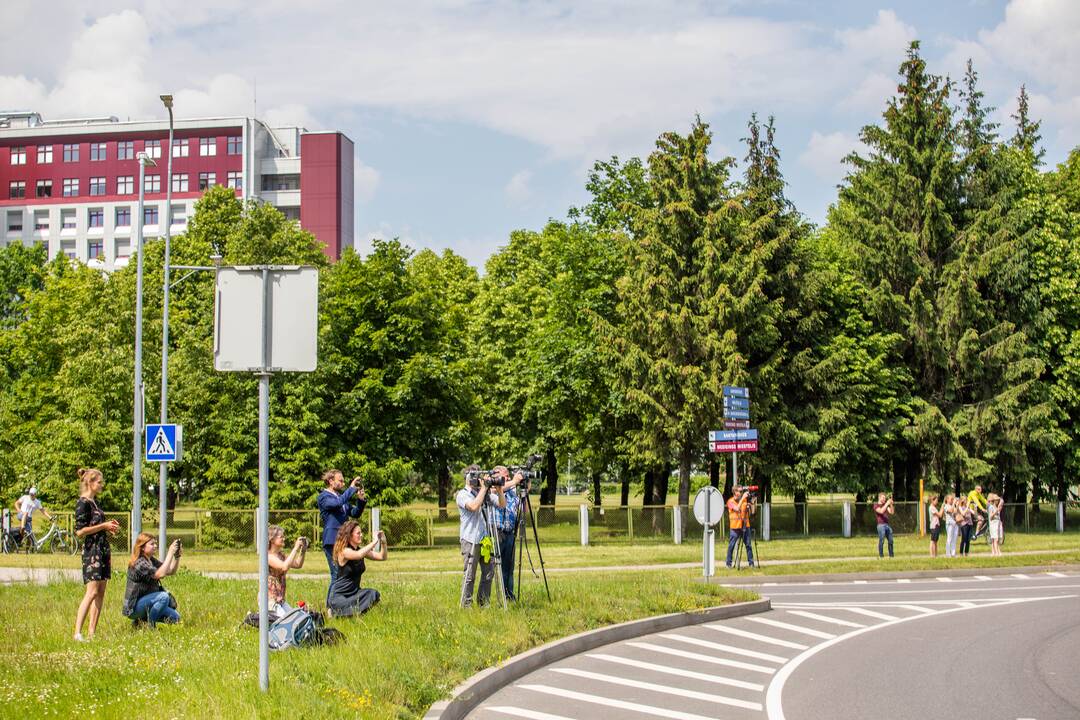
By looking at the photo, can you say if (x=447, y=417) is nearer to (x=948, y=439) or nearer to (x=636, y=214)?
(x=636, y=214)

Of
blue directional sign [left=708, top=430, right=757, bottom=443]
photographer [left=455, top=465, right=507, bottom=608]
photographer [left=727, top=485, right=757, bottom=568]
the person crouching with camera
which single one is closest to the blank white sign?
the person crouching with camera

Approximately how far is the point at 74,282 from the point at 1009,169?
130 ft

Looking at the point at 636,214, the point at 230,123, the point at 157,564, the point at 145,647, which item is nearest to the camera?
the point at 145,647

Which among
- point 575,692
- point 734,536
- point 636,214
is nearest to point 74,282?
point 636,214

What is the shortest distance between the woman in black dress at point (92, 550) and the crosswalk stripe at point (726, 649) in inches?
276

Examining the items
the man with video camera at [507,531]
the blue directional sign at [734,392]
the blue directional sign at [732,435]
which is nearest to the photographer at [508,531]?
the man with video camera at [507,531]

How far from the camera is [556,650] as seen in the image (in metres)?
13.6

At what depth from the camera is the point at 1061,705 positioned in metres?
10.9

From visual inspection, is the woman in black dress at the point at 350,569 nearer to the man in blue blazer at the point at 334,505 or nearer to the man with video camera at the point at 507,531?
the man in blue blazer at the point at 334,505

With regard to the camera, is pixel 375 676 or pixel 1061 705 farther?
pixel 1061 705

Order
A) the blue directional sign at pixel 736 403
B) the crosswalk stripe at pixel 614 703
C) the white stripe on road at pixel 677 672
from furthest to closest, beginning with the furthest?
the blue directional sign at pixel 736 403 → the white stripe on road at pixel 677 672 → the crosswalk stripe at pixel 614 703

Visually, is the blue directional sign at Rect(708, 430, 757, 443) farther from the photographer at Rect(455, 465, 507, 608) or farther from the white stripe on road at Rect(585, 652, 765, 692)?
the white stripe on road at Rect(585, 652, 765, 692)

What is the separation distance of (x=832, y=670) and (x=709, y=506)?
819cm

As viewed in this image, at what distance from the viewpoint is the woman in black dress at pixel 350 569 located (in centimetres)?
1358
